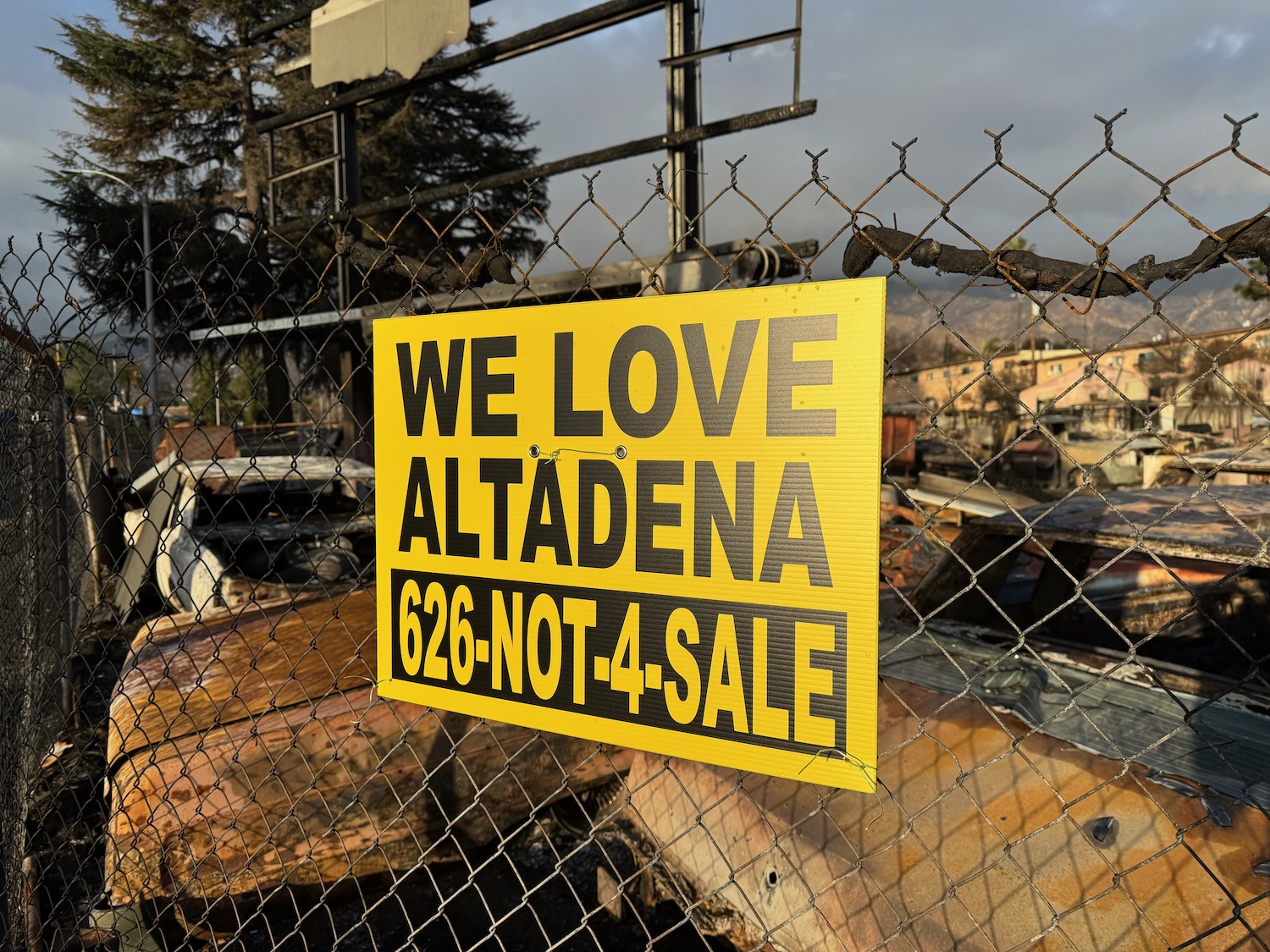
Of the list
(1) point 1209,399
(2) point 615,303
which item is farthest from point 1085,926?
(1) point 1209,399

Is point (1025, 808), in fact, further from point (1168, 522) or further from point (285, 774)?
point (285, 774)

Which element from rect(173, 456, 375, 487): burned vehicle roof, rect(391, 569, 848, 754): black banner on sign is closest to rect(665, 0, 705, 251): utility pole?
rect(173, 456, 375, 487): burned vehicle roof

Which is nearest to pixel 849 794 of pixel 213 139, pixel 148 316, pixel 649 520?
pixel 649 520

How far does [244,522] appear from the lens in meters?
6.66

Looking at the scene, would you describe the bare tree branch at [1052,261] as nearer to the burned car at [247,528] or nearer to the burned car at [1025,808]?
the burned car at [1025,808]

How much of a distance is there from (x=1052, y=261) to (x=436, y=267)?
4.09ft

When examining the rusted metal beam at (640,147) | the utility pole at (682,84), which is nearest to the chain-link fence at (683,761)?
the rusted metal beam at (640,147)

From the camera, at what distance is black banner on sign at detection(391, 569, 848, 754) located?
56.4 inches

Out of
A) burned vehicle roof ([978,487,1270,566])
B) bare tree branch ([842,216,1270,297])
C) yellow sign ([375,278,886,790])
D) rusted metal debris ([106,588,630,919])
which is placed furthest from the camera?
burned vehicle roof ([978,487,1270,566])

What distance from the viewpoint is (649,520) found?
5.07 feet

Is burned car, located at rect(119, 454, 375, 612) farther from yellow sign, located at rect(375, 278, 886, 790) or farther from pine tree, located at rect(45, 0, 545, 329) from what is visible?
pine tree, located at rect(45, 0, 545, 329)

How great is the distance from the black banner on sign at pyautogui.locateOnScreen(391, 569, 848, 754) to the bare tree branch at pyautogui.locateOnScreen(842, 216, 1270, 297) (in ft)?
2.04

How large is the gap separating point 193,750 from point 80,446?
3.75 ft

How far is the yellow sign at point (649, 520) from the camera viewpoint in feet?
4.62
